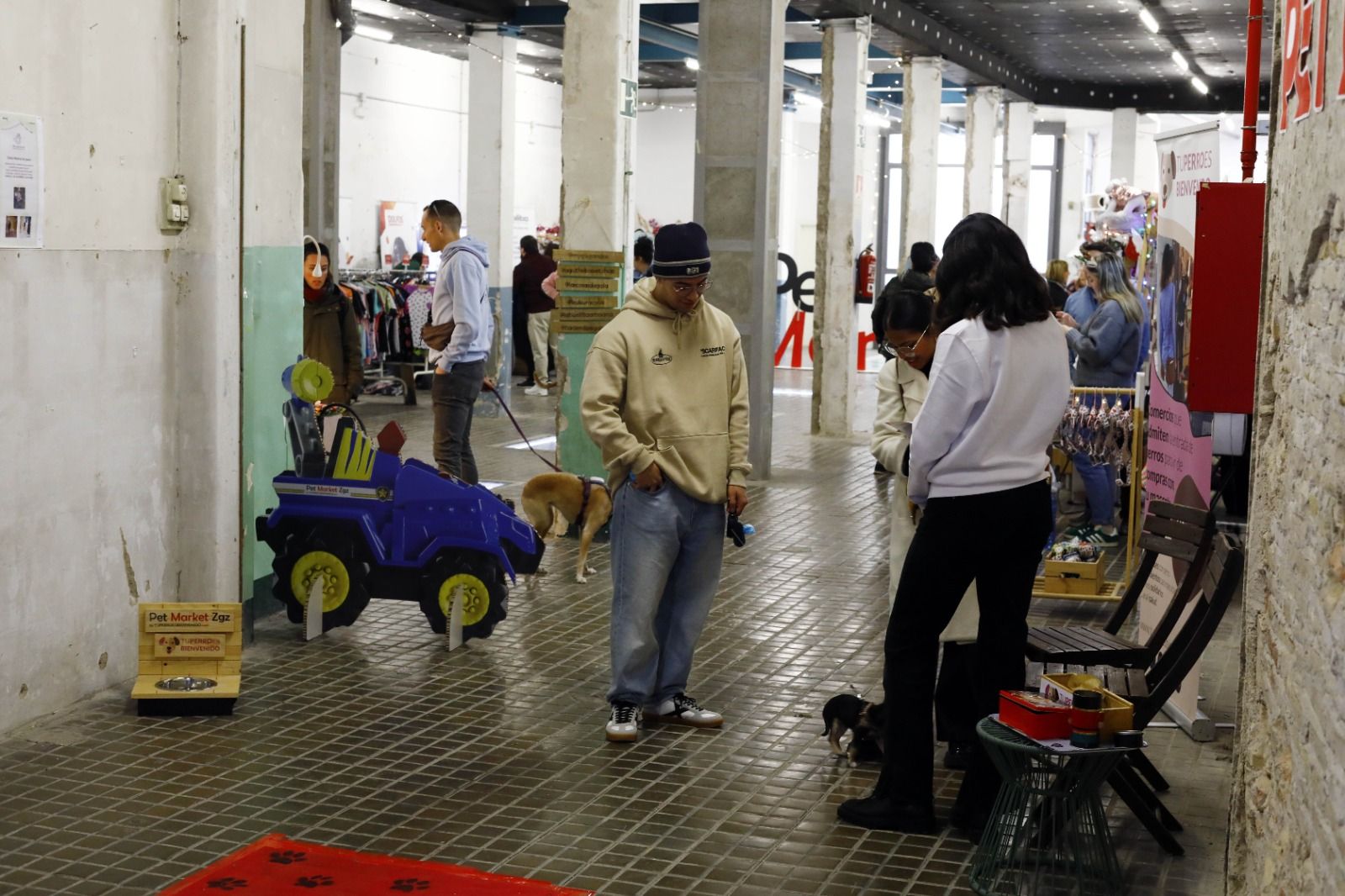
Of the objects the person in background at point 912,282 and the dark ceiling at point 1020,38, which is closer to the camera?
the person in background at point 912,282

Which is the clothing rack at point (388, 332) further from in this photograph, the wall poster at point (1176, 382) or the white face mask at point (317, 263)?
the wall poster at point (1176, 382)

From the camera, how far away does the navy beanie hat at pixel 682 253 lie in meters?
5.15

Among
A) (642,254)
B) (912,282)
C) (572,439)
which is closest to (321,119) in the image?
(642,254)

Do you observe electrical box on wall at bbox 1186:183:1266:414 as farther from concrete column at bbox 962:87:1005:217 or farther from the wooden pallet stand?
concrete column at bbox 962:87:1005:217

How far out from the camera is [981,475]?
4.27 m

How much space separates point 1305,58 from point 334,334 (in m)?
7.46

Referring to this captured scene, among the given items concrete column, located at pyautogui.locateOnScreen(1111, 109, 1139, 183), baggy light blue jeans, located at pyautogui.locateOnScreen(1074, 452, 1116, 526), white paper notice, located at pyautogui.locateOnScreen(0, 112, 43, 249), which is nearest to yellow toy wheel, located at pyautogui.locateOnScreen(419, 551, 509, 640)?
white paper notice, located at pyautogui.locateOnScreen(0, 112, 43, 249)

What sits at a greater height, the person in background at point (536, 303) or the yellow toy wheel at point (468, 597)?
the person in background at point (536, 303)

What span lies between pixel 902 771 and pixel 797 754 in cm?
75

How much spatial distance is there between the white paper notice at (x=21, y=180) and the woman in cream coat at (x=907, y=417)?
9.02 feet

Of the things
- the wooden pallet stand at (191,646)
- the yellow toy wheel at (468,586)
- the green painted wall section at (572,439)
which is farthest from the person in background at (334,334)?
the wooden pallet stand at (191,646)

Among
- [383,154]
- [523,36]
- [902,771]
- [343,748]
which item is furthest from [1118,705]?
[383,154]

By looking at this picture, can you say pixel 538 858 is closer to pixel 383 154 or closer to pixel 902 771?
pixel 902 771

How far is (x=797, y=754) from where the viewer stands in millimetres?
5234
